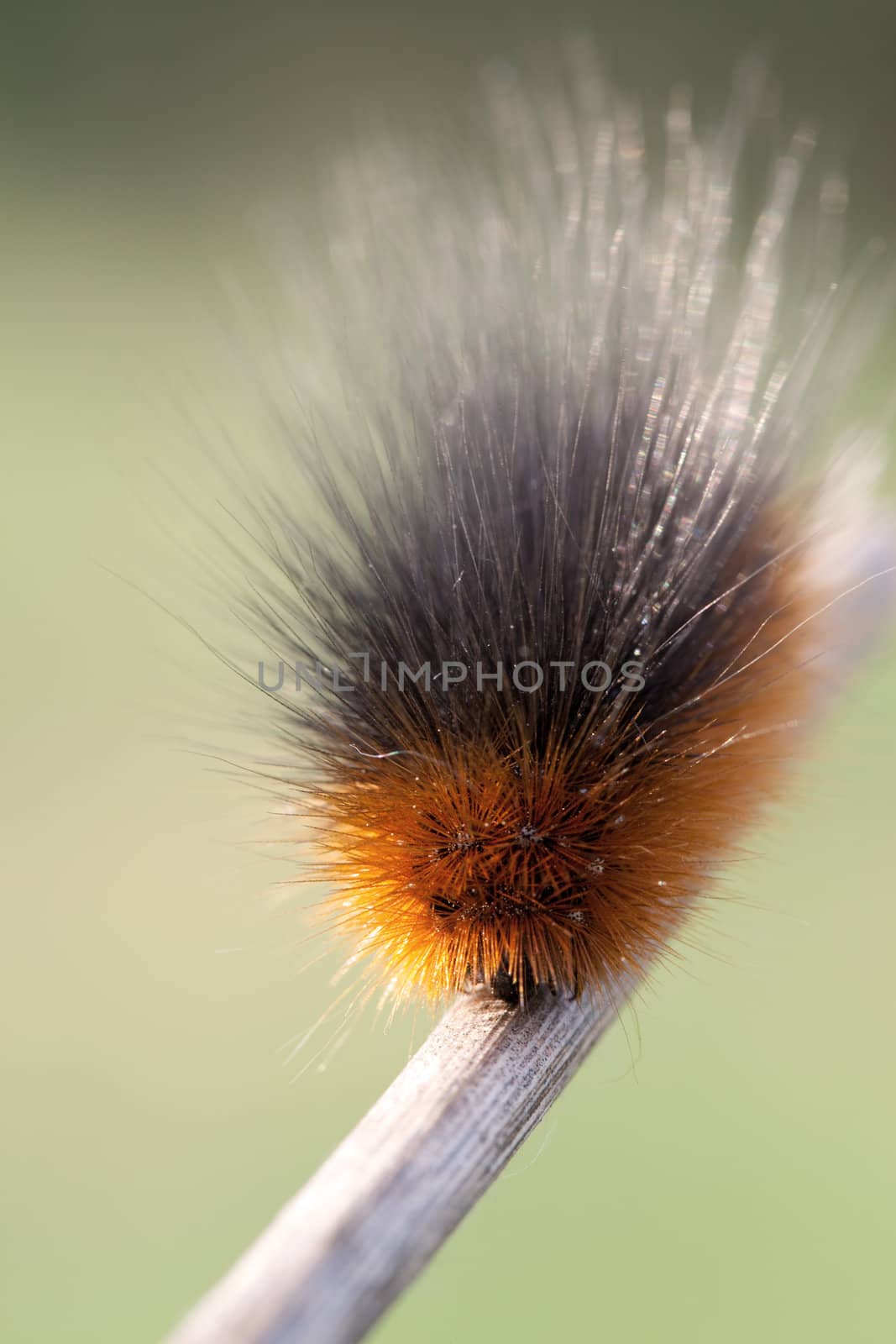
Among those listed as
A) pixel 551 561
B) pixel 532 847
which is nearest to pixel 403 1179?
pixel 532 847

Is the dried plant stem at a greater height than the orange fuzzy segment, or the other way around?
the orange fuzzy segment

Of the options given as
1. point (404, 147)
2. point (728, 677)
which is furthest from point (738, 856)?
point (404, 147)

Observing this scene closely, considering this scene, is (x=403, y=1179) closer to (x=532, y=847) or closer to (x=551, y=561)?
(x=532, y=847)

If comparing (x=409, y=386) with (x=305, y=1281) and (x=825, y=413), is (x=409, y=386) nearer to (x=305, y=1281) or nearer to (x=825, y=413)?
(x=825, y=413)

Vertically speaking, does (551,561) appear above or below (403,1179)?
above

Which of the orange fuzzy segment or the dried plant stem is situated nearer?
the dried plant stem
